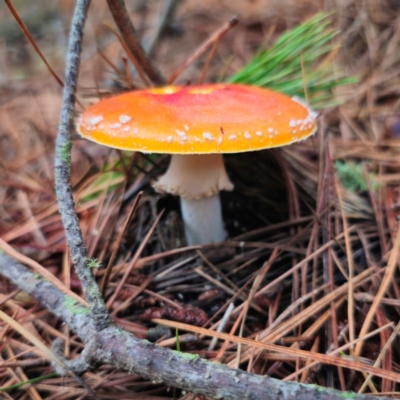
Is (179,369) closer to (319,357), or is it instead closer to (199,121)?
(319,357)

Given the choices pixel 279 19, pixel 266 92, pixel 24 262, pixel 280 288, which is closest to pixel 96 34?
pixel 279 19

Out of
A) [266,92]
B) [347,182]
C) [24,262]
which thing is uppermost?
[266,92]

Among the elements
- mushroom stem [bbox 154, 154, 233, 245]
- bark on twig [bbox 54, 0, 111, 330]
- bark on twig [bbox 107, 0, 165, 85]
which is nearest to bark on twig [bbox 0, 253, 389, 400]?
bark on twig [bbox 54, 0, 111, 330]

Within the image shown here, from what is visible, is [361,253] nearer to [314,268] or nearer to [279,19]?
[314,268]

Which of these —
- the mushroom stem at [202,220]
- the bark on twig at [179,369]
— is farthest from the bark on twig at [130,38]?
the bark on twig at [179,369]

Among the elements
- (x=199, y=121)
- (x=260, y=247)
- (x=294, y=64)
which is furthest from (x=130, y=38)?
(x=260, y=247)

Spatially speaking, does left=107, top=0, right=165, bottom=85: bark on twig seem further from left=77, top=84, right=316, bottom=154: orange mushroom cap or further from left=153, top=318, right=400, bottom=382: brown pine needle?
left=153, top=318, right=400, bottom=382: brown pine needle
